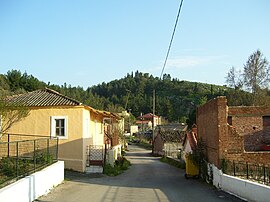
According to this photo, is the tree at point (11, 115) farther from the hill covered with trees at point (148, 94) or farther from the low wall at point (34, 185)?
the hill covered with trees at point (148, 94)

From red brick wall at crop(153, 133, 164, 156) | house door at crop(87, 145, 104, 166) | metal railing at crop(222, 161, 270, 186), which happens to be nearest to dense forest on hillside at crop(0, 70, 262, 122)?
red brick wall at crop(153, 133, 164, 156)

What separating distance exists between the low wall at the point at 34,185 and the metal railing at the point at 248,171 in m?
7.50

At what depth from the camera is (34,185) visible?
12.0 metres

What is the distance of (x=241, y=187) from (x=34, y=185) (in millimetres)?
7176

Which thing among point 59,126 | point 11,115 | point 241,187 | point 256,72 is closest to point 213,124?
point 241,187

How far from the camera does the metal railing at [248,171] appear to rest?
1319 cm

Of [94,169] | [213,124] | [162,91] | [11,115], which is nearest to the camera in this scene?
[213,124]

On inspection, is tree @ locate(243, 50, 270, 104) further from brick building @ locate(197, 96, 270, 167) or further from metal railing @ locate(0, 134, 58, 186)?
metal railing @ locate(0, 134, 58, 186)

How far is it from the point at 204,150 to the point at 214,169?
12.8ft

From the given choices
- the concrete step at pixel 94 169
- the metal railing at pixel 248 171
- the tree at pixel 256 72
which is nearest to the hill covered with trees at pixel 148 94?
the tree at pixel 256 72

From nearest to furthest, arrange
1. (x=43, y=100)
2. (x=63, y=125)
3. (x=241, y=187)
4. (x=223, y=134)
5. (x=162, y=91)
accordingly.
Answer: (x=241, y=187)
(x=223, y=134)
(x=63, y=125)
(x=43, y=100)
(x=162, y=91)

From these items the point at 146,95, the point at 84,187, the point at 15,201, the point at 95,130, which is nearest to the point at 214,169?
the point at 84,187

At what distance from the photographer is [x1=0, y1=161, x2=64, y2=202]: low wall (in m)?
9.55

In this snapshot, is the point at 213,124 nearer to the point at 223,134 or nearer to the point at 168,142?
the point at 223,134
